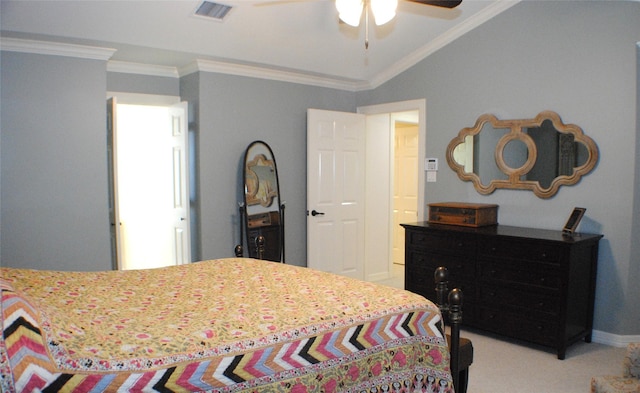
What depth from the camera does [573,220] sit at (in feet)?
12.4

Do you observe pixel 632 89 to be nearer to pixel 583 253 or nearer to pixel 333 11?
pixel 583 253

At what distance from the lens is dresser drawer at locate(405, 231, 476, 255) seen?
4047 millimetres

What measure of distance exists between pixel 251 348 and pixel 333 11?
130 inches

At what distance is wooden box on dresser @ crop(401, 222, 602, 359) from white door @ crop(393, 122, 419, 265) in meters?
2.53

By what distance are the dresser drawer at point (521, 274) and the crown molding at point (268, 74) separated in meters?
2.74

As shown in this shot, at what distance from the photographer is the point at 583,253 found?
367 cm

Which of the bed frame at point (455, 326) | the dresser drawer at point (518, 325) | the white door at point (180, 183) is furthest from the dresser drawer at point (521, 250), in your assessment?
the white door at point (180, 183)

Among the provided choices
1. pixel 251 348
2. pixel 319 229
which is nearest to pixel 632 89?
pixel 319 229

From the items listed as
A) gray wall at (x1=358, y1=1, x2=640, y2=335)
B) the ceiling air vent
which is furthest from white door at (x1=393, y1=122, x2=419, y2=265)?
the ceiling air vent

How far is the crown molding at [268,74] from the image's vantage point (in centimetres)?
471

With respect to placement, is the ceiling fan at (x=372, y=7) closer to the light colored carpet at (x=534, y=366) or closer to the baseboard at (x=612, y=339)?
the light colored carpet at (x=534, y=366)

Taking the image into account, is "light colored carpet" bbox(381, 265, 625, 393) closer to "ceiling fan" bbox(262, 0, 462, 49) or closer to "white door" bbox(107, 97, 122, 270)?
"ceiling fan" bbox(262, 0, 462, 49)

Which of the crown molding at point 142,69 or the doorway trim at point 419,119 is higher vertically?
the crown molding at point 142,69

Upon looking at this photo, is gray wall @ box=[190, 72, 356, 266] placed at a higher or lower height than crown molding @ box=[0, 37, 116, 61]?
lower
